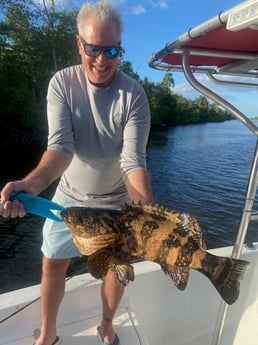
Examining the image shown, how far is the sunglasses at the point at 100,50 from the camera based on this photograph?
2406 millimetres

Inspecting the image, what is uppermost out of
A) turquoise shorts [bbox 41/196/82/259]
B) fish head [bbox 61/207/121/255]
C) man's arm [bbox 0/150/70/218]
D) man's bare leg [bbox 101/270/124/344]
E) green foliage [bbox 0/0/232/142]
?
green foliage [bbox 0/0/232/142]

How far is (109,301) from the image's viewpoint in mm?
2898

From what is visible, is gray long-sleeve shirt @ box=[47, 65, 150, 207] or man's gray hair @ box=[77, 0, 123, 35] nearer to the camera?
man's gray hair @ box=[77, 0, 123, 35]

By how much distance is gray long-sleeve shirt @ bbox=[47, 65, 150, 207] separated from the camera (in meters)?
2.65

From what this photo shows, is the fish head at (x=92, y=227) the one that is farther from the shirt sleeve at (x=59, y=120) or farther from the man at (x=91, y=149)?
the shirt sleeve at (x=59, y=120)

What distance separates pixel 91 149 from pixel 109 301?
1333mm

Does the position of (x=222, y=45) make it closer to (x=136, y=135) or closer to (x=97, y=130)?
(x=136, y=135)

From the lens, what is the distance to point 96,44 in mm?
2396

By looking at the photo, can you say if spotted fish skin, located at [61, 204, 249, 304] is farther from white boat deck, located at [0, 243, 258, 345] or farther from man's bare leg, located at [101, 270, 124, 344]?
white boat deck, located at [0, 243, 258, 345]

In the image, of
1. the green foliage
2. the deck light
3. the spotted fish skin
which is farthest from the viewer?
the green foliage

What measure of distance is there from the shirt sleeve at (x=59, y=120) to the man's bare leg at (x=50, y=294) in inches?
36.2

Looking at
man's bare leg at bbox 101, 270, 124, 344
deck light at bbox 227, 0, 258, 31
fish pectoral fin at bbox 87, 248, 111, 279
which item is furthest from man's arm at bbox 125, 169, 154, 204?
deck light at bbox 227, 0, 258, 31

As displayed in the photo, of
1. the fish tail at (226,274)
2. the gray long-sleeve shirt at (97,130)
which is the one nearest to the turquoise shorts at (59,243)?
the gray long-sleeve shirt at (97,130)

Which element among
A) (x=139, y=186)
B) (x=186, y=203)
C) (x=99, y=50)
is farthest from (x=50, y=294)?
(x=186, y=203)
